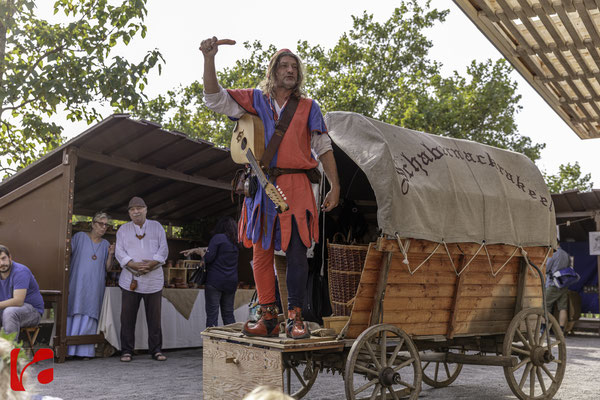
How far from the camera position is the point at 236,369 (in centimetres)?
454

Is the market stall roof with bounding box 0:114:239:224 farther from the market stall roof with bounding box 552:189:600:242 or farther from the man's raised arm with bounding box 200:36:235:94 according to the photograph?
the market stall roof with bounding box 552:189:600:242

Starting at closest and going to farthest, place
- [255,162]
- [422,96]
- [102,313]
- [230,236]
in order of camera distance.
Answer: [255,162] → [102,313] → [230,236] → [422,96]

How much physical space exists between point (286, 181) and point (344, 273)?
960mm

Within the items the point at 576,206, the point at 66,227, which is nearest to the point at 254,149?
the point at 66,227

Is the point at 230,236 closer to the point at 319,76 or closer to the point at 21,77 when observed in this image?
the point at 21,77

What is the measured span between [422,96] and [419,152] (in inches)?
716

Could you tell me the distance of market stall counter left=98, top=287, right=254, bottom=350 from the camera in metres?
8.59

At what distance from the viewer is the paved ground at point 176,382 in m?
5.93

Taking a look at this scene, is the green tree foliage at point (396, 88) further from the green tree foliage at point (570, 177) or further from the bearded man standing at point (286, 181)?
the bearded man standing at point (286, 181)

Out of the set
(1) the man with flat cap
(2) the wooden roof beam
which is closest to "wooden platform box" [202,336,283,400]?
(1) the man with flat cap

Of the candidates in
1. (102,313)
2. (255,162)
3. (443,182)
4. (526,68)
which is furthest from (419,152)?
(102,313)

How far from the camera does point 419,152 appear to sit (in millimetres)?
5316

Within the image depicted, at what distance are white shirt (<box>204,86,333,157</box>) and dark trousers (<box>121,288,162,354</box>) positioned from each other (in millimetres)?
4533

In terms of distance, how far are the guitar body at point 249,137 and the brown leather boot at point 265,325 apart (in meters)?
1.07
